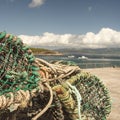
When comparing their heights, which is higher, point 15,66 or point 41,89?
point 15,66

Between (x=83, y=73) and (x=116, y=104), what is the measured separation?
385cm

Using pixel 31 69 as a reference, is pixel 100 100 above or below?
below

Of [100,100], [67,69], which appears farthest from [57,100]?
[100,100]

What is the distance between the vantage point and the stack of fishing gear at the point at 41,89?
149 inches

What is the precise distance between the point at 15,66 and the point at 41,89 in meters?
0.50

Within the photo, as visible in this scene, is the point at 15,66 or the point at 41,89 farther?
the point at 41,89

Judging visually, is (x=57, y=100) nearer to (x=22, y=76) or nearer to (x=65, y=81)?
(x=65, y=81)

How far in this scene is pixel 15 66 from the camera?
4.07 meters

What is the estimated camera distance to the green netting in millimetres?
3811

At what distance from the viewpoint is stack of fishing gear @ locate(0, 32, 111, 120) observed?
380 cm

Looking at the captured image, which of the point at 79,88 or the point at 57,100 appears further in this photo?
the point at 79,88

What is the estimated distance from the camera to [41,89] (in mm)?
4262

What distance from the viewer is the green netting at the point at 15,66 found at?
3.81 metres

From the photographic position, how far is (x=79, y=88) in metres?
A: 5.25
